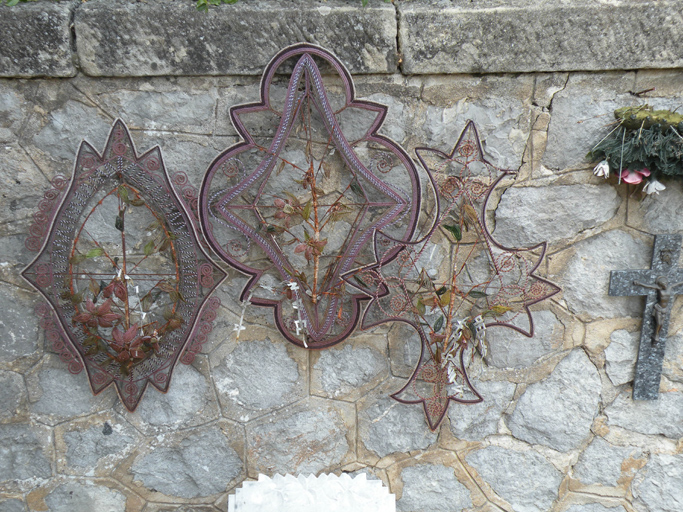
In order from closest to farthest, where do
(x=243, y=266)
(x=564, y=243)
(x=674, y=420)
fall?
(x=243, y=266), (x=564, y=243), (x=674, y=420)

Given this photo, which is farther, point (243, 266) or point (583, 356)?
point (583, 356)

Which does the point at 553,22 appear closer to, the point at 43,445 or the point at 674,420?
the point at 674,420

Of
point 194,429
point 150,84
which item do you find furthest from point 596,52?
point 194,429

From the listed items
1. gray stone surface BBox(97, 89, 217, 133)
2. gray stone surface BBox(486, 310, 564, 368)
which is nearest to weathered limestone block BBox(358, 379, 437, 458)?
gray stone surface BBox(486, 310, 564, 368)

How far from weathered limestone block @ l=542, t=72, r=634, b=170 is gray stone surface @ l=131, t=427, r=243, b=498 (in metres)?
1.74

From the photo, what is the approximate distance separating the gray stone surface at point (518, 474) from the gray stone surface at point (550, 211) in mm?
898

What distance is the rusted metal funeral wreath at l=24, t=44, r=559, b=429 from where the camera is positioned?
1724 mm

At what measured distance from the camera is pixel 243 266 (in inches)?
69.6

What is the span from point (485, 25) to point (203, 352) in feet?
5.26

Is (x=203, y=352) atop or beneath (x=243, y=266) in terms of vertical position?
beneath

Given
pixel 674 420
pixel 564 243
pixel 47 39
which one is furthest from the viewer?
pixel 674 420

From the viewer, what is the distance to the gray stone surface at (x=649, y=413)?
202 cm

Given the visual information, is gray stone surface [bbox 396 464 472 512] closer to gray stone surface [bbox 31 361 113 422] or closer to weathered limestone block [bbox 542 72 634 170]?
gray stone surface [bbox 31 361 113 422]

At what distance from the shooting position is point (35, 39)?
64.8 inches
